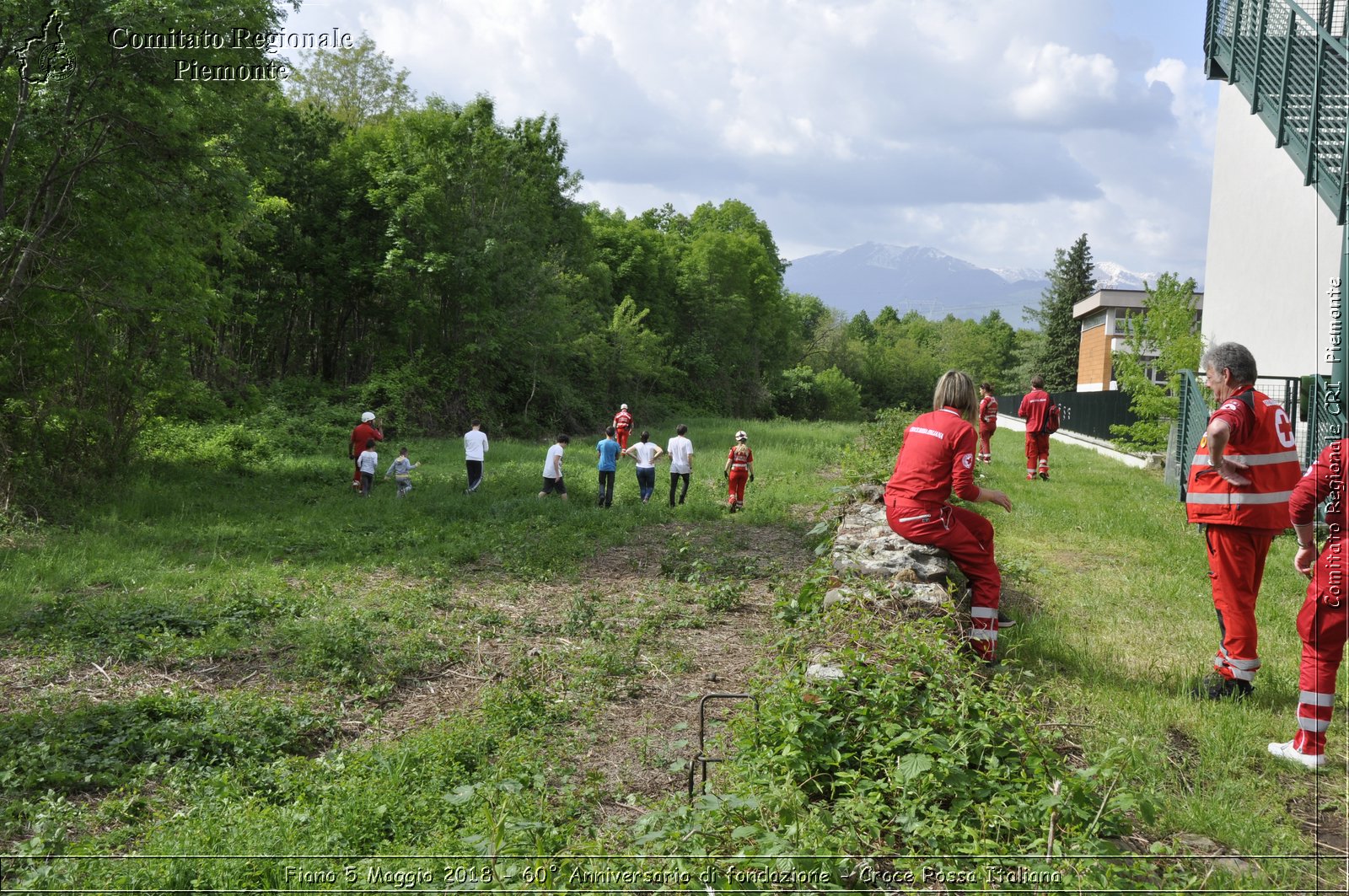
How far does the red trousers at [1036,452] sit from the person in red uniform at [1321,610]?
37.6 feet

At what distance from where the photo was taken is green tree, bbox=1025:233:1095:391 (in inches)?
2494

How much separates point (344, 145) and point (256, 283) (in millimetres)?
5702

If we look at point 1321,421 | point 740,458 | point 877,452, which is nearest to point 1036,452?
point 877,452

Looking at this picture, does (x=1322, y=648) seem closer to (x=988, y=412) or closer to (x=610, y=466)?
(x=610, y=466)

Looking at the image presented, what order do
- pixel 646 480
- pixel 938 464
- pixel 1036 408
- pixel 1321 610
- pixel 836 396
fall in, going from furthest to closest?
pixel 836 396 < pixel 646 480 < pixel 1036 408 < pixel 938 464 < pixel 1321 610

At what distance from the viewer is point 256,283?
29.3 meters

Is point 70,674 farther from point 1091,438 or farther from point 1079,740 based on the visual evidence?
point 1091,438

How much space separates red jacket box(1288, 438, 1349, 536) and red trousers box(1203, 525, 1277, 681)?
68 cm

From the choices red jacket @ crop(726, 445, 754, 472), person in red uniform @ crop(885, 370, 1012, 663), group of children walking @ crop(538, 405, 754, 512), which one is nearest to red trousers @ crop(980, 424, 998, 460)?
group of children walking @ crop(538, 405, 754, 512)

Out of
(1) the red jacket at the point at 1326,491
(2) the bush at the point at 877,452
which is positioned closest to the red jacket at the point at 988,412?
(2) the bush at the point at 877,452

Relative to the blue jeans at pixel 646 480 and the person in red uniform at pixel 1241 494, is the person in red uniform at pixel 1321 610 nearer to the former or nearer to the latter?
the person in red uniform at pixel 1241 494

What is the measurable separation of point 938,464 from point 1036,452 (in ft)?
36.2

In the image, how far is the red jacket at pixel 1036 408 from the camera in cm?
1501

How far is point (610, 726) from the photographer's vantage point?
18.1ft
